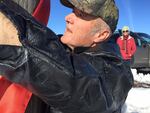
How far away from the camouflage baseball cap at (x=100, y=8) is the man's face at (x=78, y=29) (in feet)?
0.12

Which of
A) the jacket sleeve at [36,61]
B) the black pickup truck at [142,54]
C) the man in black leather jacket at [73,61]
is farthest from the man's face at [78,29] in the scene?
the black pickup truck at [142,54]

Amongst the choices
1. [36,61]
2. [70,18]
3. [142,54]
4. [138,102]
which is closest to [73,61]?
[36,61]

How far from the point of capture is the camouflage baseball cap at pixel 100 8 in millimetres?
1746

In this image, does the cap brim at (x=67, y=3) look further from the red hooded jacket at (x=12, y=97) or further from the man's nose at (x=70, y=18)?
the red hooded jacket at (x=12, y=97)

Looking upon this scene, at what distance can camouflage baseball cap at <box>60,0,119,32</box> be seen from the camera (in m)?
1.75

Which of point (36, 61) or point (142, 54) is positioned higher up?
point (36, 61)

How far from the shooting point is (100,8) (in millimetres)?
1767

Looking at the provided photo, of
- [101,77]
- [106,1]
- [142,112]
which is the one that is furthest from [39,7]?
[142,112]

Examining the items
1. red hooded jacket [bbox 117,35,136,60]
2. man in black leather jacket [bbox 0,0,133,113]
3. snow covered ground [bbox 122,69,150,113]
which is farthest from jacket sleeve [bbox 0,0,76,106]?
red hooded jacket [bbox 117,35,136,60]

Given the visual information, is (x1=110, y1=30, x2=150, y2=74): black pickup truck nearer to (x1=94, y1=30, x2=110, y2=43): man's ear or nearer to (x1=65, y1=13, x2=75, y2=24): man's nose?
(x1=94, y1=30, x2=110, y2=43): man's ear

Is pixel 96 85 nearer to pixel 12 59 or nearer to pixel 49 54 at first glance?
pixel 49 54

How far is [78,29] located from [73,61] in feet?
0.83

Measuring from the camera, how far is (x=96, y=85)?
1639 mm

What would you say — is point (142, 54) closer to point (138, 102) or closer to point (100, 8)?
point (138, 102)
